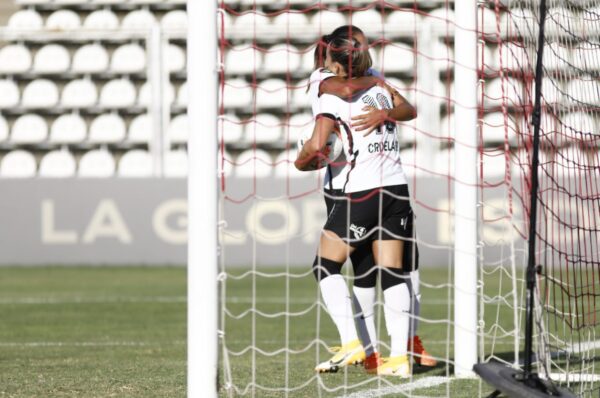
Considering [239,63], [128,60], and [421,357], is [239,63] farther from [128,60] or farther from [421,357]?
[421,357]

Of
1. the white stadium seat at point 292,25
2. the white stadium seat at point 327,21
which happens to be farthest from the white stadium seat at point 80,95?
the white stadium seat at point 327,21

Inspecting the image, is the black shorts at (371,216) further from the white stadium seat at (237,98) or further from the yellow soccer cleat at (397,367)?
the white stadium seat at (237,98)

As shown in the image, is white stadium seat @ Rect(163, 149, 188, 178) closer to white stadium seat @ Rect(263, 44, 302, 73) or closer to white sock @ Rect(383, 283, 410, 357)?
white stadium seat @ Rect(263, 44, 302, 73)

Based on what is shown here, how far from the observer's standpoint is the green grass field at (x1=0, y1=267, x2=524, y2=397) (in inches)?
225

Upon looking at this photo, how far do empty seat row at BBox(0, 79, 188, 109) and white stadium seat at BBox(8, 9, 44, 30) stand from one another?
1295 millimetres

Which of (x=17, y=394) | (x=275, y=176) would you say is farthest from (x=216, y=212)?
(x=275, y=176)

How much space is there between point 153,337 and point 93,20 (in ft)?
38.3

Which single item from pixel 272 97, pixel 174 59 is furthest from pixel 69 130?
pixel 272 97

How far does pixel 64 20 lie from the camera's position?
64.1 ft

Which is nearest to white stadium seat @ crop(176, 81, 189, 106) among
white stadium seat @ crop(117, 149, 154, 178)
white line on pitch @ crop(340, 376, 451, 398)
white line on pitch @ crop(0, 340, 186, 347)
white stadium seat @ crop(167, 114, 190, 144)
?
white stadium seat @ crop(167, 114, 190, 144)

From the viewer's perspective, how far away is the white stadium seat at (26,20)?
767 inches

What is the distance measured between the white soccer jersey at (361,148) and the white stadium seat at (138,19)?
1335cm

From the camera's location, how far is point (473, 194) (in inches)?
243

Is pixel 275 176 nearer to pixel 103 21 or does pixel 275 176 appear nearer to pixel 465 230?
pixel 103 21
